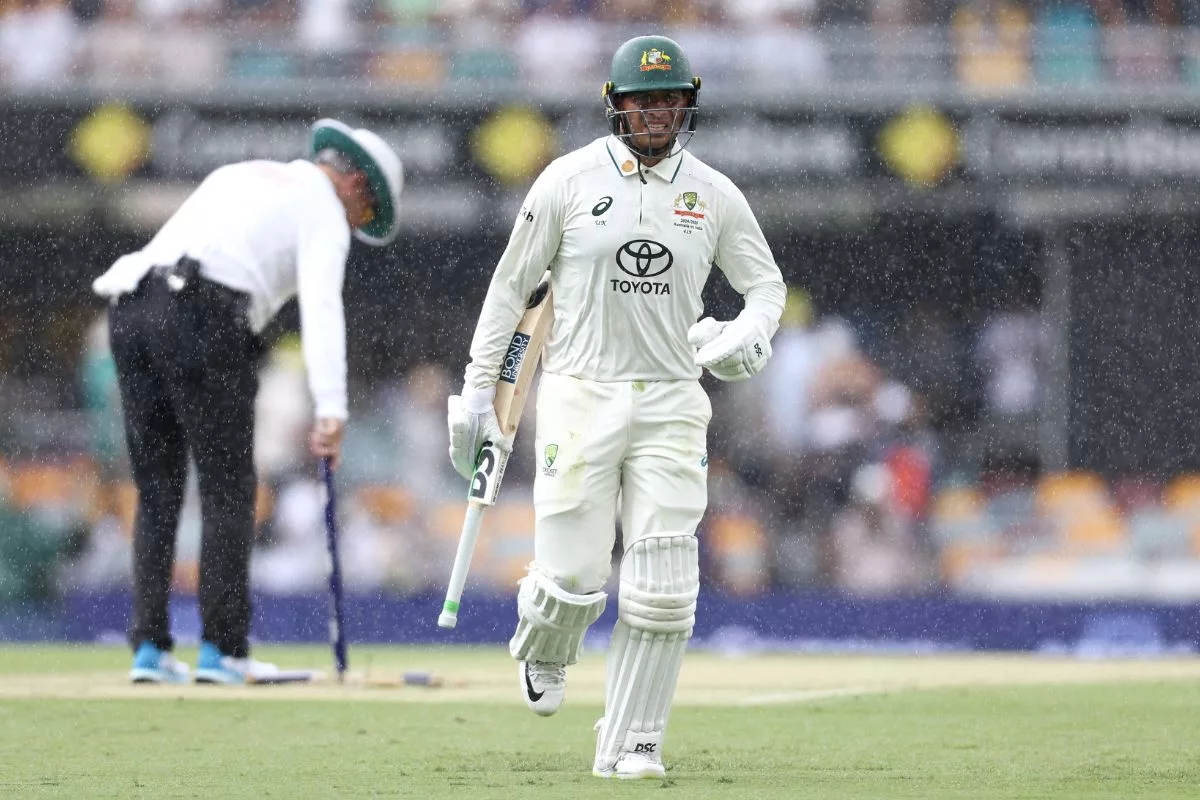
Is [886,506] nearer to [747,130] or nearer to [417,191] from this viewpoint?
[747,130]

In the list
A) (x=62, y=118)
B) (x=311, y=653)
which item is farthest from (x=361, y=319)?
(x=311, y=653)

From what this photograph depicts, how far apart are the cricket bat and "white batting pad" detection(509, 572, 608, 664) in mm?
260

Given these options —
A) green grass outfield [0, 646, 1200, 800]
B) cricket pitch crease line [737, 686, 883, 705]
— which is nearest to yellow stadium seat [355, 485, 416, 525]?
green grass outfield [0, 646, 1200, 800]

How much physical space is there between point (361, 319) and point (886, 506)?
5.28m

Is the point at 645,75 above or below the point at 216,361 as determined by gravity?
above

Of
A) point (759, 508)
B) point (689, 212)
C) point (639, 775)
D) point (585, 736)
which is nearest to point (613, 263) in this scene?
point (689, 212)

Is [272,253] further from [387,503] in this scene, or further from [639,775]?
[387,503]

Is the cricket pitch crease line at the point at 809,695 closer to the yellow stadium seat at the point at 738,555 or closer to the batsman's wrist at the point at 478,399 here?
the batsman's wrist at the point at 478,399

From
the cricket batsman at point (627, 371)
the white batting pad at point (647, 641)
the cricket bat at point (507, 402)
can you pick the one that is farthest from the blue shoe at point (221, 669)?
the white batting pad at point (647, 641)

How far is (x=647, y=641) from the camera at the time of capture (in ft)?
20.2

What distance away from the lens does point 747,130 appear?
15.7 m

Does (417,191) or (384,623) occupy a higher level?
(417,191)

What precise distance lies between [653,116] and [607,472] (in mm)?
1066

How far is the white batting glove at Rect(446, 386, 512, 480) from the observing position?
21.3 feet
